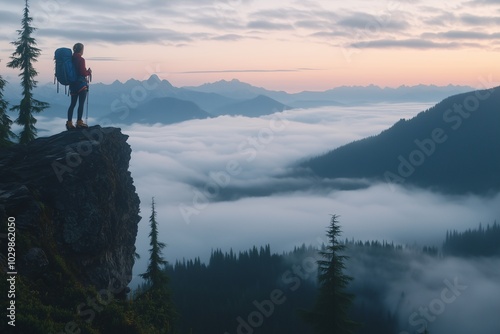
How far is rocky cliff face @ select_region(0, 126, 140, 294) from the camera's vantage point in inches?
647

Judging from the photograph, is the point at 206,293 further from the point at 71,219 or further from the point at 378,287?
the point at 71,219

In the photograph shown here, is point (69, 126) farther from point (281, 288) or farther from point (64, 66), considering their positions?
point (281, 288)

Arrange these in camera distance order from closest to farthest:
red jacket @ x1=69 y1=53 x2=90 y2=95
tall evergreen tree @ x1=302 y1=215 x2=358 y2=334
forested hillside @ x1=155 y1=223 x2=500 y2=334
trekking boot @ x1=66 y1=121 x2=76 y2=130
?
red jacket @ x1=69 y1=53 x2=90 y2=95 < tall evergreen tree @ x1=302 y1=215 x2=358 y2=334 < trekking boot @ x1=66 y1=121 x2=76 y2=130 < forested hillside @ x1=155 y1=223 x2=500 y2=334

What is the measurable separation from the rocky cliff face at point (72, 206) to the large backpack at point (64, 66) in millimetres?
3133

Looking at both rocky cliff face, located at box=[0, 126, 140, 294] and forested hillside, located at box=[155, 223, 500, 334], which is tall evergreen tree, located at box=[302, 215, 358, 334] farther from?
forested hillside, located at box=[155, 223, 500, 334]

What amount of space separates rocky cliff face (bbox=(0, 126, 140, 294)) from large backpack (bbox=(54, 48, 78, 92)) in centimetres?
313

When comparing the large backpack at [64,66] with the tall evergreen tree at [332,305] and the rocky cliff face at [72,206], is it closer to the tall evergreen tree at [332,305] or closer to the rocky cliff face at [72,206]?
the rocky cliff face at [72,206]

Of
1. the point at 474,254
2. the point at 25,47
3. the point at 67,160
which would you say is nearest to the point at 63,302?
the point at 67,160

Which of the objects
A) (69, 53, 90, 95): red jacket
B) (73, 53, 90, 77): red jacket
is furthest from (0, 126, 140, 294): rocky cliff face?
(73, 53, 90, 77): red jacket

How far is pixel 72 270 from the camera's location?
1791 centimetres

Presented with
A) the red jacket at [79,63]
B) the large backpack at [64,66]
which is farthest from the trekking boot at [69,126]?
the red jacket at [79,63]

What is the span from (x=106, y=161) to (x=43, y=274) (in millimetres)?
7996

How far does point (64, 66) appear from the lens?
21.3 meters

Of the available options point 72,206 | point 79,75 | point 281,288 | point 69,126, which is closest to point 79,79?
point 79,75
